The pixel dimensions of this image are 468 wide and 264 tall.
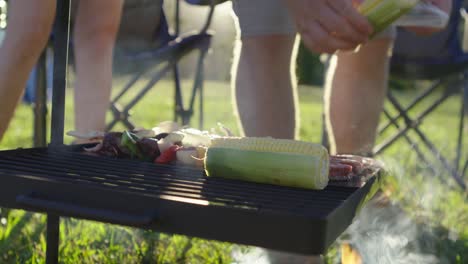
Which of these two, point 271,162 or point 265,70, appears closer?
point 271,162

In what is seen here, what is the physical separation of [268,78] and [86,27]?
2.30 ft

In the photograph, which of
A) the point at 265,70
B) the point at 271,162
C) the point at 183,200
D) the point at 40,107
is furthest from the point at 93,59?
the point at 183,200

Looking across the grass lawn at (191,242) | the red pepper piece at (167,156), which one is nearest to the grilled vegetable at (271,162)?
the red pepper piece at (167,156)

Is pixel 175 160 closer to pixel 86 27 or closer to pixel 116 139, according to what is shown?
pixel 116 139

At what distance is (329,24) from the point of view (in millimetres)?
1184

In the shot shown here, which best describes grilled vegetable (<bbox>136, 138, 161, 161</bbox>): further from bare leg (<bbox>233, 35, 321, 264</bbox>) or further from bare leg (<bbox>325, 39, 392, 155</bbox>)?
bare leg (<bbox>325, 39, 392, 155</bbox>)

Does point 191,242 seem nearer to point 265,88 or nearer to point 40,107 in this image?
point 265,88

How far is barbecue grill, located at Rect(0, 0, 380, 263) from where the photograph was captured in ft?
2.80

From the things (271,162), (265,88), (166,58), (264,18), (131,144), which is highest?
(166,58)

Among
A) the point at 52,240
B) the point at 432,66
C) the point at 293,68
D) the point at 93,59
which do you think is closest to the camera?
the point at 52,240

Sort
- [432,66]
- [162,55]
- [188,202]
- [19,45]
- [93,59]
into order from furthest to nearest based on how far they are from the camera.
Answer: [432,66]
[162,55]
[93,59]
[19,45]
[188,202]

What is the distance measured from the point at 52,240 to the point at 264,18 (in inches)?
35.4

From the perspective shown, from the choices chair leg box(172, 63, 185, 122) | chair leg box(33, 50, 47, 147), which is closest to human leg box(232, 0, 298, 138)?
chair leg box(33, 50, 47, 147)

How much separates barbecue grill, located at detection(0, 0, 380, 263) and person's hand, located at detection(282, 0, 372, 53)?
0.91 feet
